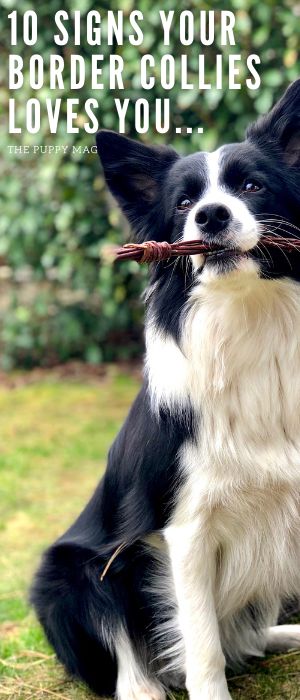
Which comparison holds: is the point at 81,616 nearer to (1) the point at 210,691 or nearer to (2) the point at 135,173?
(1) the point at 210,691

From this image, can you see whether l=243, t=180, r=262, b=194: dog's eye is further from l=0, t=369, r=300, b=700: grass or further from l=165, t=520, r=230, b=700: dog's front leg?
l=0, t=369, r=300, b=700: grass

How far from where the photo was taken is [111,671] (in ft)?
9.16

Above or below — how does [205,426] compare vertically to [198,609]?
above

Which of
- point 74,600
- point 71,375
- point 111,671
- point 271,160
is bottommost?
point 111,671

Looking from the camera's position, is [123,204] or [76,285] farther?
[76,285]

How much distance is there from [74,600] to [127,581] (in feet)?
0.58

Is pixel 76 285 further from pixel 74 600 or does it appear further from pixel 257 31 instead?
pixel 74 600

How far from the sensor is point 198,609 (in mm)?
2492

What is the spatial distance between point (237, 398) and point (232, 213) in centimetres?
51

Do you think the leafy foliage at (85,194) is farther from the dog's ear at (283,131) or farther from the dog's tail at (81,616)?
the dog's tail at (81,616)

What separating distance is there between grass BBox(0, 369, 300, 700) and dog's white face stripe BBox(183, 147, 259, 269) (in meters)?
1.39

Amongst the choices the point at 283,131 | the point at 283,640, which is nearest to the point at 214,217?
the point at 283,131

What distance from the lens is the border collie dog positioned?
2354mm

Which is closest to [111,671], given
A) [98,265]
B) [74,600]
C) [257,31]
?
[74,600]
